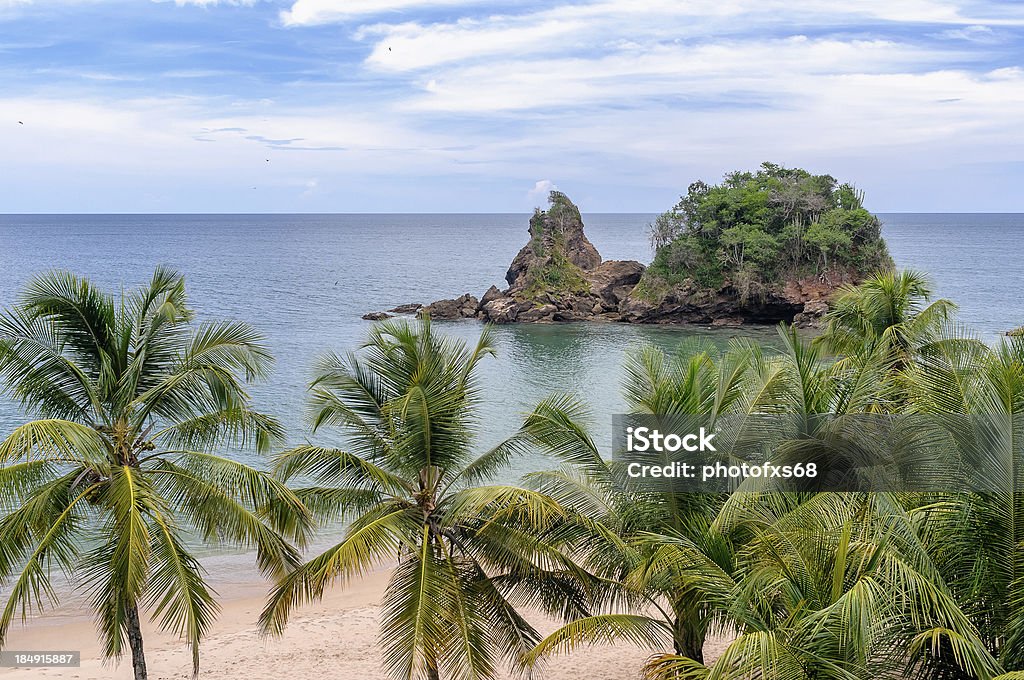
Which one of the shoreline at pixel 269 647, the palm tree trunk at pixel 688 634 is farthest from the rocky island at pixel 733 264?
the palm tree trunk at pixel 688 634

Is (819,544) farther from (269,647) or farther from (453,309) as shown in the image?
(453,309)

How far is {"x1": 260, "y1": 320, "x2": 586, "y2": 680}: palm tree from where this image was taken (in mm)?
10523

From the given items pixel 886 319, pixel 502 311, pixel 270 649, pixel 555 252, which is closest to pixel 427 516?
pixel 270 649

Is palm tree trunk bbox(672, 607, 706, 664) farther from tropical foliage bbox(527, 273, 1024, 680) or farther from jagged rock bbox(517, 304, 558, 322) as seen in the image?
jagged rock bbox(517, 304, 558, 322)

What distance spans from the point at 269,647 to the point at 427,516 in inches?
296

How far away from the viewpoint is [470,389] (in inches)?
483

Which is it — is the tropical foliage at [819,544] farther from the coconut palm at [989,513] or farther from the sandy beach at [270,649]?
the sandy beach at [270,649]

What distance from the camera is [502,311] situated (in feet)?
184

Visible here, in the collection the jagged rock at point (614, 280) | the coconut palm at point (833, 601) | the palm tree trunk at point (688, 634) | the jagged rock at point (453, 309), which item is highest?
the jagged rock at point (614, 280)

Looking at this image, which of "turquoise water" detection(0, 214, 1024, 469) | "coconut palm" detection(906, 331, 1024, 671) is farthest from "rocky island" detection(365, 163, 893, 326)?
"coconut palm" detection(906, 331, 1024, 671)

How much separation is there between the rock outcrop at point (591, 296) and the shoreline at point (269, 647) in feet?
119

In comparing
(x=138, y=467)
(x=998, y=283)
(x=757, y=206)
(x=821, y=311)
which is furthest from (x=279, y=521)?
(x=998, y=283)

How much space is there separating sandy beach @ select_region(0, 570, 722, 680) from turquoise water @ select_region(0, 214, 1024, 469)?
6.00 m

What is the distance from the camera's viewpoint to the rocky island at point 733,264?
2074 inches
